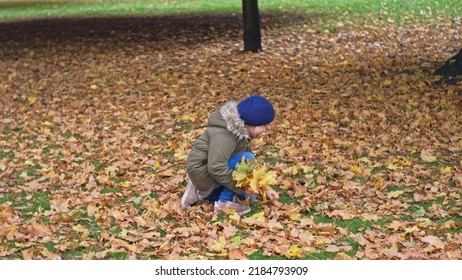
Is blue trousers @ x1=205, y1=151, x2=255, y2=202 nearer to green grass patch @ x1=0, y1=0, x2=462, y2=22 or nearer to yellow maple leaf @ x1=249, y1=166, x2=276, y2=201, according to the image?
yellow maple leaf @ x1=249, y1=166, x2=276, y2=201

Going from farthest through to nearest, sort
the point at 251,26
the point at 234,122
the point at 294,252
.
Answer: the point at 251,26 → the point at 234,122 → the point at 294,252

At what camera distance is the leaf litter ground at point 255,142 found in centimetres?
502

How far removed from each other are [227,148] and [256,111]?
1.18 ft

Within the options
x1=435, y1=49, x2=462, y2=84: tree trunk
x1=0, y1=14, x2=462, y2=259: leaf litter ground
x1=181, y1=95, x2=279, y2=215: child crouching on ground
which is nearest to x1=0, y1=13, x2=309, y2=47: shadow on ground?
x1=0, y1=14, x2=462, y2=259: leaf litter ground

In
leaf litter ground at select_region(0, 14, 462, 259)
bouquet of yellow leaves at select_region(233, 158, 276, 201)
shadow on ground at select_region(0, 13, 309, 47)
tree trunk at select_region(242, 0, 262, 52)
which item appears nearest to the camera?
leaf litter ground at select_region(0, 14, 462, 259)

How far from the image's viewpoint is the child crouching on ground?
529 centimetres

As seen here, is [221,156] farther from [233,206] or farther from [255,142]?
[255,142]

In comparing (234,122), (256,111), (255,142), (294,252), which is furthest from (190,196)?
(255,142)

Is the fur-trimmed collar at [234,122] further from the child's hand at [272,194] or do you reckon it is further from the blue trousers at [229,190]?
the child's hand at [272,194]

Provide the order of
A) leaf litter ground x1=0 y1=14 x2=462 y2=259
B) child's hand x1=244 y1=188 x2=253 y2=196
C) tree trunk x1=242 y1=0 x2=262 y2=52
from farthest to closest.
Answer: tree trunk x1=242 y1=0 x2=262 y2=52
child's hand x1=244 y1=188 x2=253 y2=196
leaf litter ground x1=0 y1=14 x2=462 y2=259

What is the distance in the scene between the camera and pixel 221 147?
534 cm

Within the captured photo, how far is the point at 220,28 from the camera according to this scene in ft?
53.1
